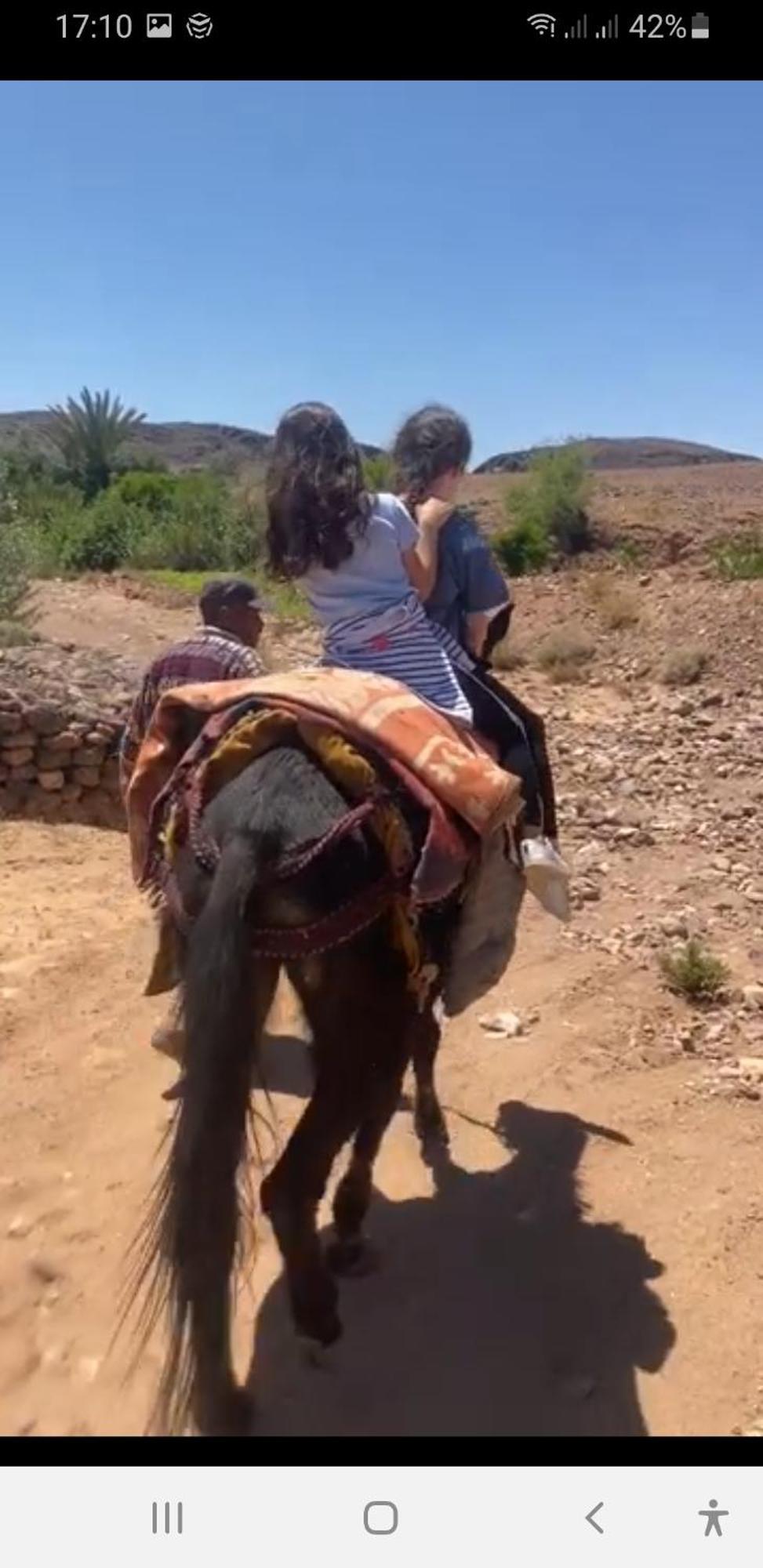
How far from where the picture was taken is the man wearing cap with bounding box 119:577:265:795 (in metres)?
3.97

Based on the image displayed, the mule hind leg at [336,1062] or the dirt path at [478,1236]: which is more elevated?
the mule hind leg at [336,1062]

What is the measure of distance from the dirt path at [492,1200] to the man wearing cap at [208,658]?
1.38ft

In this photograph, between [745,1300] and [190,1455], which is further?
[745,1300]

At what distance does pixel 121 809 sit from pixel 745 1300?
4.59 m

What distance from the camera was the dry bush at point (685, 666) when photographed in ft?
32.1

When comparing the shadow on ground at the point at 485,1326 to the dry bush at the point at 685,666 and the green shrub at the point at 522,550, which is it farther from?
the green shrub at the point at 522,550

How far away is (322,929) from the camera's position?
2443mm

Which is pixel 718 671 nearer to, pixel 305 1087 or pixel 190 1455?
pixel 305 1087

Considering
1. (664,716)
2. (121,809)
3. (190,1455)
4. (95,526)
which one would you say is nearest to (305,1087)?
(190,1455)

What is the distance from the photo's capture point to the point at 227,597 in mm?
4168

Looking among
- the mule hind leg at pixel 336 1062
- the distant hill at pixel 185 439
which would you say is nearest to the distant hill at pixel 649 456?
the distant hill at pixel 185 439
